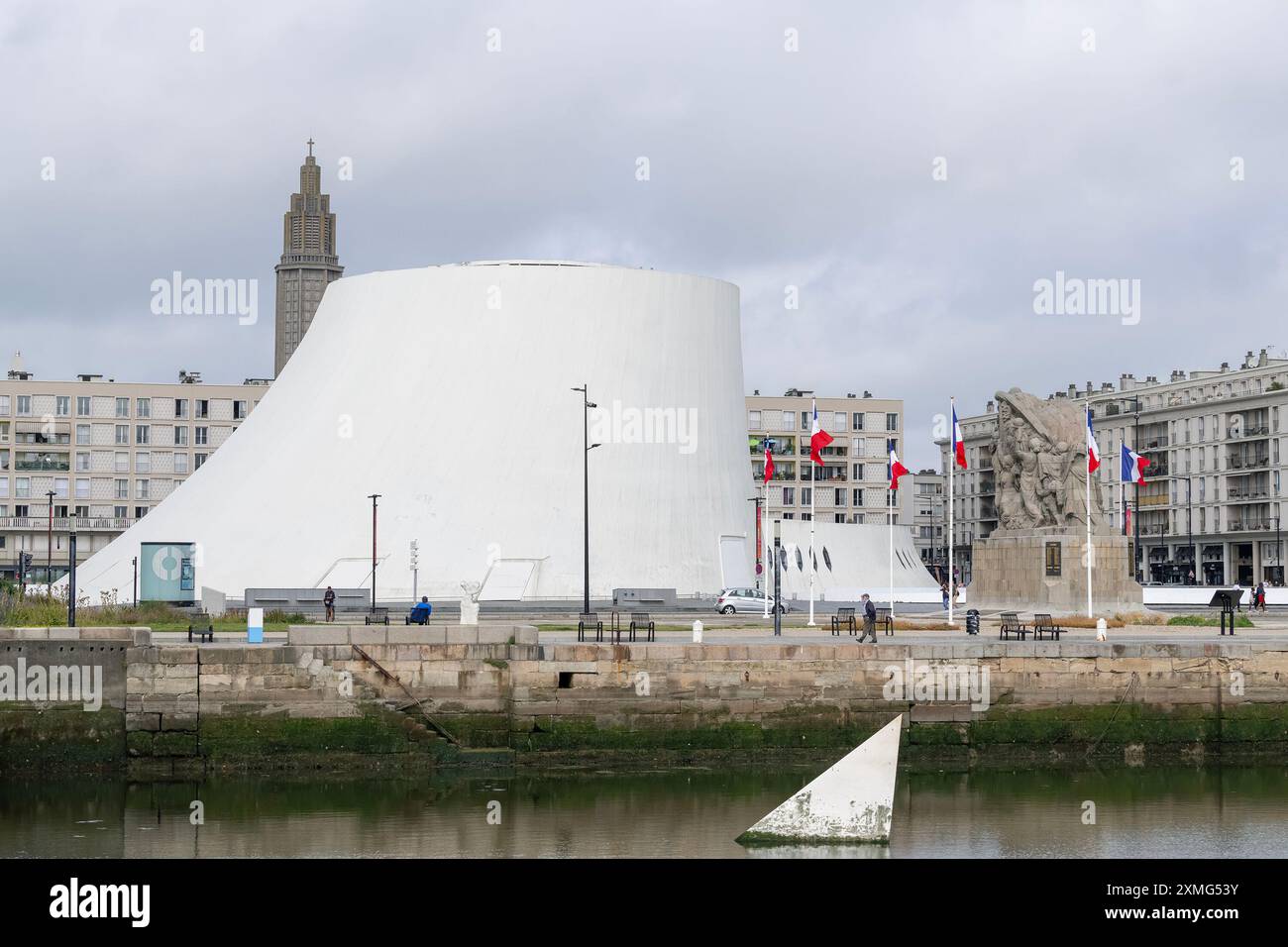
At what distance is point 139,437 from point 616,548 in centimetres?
3358

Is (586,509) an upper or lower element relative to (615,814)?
upper

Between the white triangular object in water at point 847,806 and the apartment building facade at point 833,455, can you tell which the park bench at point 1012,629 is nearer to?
the white triangular object in water at point 847,806

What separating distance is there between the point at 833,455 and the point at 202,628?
53176 mm

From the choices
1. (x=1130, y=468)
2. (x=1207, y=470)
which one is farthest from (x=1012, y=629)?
(x=1207, y=470)

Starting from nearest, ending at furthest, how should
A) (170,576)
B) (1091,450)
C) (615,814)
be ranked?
(615,814), (1091,450), (170,576)

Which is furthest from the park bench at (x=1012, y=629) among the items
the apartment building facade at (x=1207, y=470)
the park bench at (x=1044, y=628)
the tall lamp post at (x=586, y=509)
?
the apartment building facade at (x=1207, y=470)

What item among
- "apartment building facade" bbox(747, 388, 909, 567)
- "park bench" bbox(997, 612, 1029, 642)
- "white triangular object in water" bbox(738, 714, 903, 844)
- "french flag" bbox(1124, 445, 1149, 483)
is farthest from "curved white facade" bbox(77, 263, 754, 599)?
"white triangular object in water" bbox(738, 714, 903, 844)

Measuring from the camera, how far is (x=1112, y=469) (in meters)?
87.1

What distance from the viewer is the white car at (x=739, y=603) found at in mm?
44375

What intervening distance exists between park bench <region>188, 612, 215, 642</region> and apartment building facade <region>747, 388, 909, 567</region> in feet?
153

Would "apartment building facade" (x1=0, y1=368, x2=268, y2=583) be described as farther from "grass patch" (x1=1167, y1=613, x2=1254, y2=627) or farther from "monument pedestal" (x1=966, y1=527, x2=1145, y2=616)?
"grass patch" (x1=1167, y1=613, x2=1254, y2=627)

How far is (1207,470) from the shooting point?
264 feet

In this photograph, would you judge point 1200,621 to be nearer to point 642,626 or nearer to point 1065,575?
point 1065,575

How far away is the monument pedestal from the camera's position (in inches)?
1379
